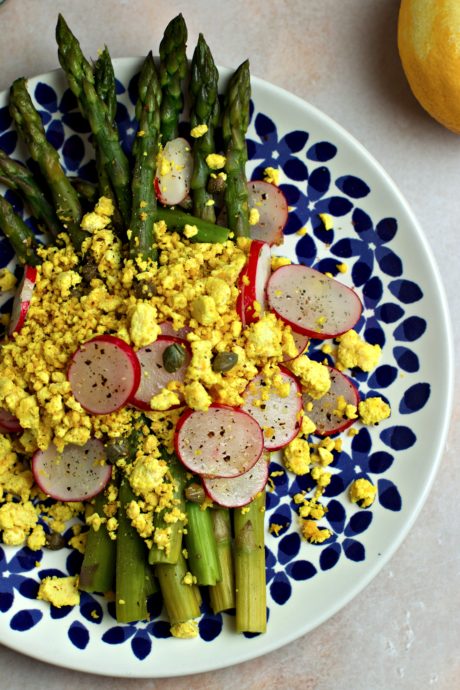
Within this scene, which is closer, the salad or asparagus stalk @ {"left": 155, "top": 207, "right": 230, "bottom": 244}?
the salad

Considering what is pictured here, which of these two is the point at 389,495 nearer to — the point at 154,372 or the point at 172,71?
the point at 154,372

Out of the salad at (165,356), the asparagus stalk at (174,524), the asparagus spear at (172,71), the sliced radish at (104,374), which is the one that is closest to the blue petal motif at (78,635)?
the salad at (165,356)

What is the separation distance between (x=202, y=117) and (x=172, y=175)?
239mm

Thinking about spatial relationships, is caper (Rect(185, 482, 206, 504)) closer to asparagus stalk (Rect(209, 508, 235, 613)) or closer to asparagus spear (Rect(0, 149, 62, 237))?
asparagus stalk (Rect(209, 508, 235, 613))

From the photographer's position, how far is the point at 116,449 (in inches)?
99.3

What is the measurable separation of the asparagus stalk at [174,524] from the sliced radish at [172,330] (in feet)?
1.37

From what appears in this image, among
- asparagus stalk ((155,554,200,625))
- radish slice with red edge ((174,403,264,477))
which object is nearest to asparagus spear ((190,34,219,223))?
radish slice with red edge ((174,403,264,477))

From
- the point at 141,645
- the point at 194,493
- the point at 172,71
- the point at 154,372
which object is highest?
the point at 172,71

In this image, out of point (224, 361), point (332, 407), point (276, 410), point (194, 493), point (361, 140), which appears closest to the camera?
point (224, 361)

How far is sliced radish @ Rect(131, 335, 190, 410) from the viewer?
8.26 feet

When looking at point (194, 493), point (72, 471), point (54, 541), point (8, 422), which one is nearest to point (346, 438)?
point (194, 493)

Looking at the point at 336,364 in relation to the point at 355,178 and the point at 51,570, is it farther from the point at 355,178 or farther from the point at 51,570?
the point at 51,570

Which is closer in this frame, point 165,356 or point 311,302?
point 165,356

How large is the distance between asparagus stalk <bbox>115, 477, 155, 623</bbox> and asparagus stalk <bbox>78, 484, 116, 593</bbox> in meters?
0.07
